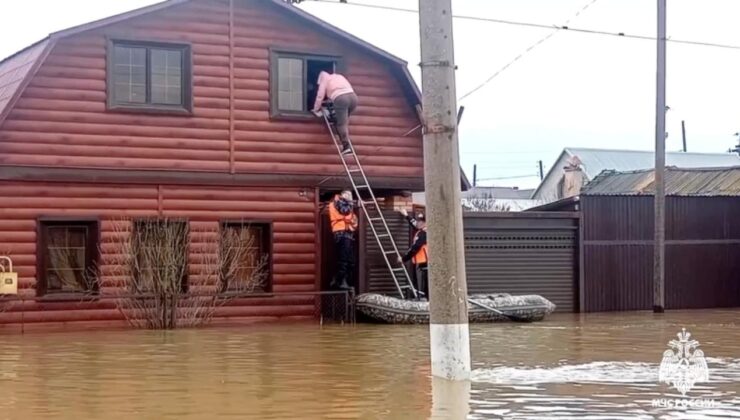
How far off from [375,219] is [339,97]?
102 inches

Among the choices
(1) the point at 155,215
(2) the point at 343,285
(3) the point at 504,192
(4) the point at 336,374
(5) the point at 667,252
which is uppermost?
(3) the point at 504,192

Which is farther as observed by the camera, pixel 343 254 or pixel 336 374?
pixel 343 254

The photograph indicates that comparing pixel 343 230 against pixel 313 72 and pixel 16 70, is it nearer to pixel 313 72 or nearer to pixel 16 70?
pixel 313 72

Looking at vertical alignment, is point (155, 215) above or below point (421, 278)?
above

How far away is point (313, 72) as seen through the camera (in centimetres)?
2402

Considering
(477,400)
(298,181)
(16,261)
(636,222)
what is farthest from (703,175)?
(477,400)

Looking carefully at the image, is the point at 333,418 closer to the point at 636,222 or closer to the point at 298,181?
the point at 298,181

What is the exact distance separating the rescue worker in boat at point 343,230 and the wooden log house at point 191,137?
46 cm

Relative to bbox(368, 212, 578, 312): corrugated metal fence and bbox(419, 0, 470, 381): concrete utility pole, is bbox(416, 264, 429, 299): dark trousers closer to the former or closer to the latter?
bbox(368, 212, 578, 312): corrugated metal fence

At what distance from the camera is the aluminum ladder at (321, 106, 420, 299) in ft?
75.2

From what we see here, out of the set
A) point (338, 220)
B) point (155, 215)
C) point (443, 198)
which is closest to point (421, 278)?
point (338, 220)

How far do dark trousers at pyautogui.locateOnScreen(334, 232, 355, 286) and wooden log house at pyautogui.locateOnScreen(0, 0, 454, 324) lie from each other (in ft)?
1.19

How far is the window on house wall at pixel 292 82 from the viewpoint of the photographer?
76.3 ft

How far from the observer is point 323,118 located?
77.2 feet
